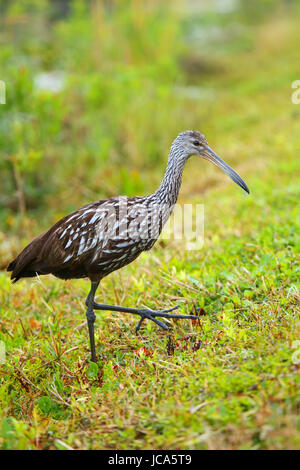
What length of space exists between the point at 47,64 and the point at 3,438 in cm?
989

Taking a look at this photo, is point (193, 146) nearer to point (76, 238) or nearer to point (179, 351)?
point (76, 238)

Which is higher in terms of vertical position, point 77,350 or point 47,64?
point 47,64

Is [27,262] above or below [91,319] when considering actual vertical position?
above

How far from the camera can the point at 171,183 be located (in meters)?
3.53

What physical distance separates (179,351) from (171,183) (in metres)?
1.13

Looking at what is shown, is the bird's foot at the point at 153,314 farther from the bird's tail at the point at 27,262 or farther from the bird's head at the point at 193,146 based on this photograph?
the bird's head at the point at 193,146

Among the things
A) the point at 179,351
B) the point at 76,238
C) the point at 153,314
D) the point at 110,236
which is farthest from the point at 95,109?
the point at 179,351

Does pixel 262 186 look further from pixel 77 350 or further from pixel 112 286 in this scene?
pixel 77 350

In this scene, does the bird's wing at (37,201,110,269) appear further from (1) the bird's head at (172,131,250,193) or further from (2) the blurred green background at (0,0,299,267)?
(2) the blurred green background at (0,0,299,267)

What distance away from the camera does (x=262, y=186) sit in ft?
20.1

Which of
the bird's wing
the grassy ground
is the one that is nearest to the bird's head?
the bird's wing

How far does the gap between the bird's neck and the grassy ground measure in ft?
2.26

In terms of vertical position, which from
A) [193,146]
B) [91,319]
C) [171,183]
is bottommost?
[91,319]
